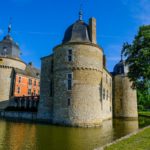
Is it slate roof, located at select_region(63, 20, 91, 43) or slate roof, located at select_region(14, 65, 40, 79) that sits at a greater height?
slate roof, located at select_region(63, 20, 91, 43)

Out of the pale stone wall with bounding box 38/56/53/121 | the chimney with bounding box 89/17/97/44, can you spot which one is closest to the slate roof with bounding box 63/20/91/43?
the chimney with bounding box 89/17/97/44

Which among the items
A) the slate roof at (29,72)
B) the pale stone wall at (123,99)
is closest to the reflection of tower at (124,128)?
the pale stone wall at (123,99)

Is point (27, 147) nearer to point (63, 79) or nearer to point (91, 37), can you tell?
point (63, 79)

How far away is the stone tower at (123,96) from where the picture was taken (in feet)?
117

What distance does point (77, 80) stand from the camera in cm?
2192

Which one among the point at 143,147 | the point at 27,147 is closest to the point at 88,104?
the point at 27,147

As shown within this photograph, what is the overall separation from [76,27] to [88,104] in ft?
30.4

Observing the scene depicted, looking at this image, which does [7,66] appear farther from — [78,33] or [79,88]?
[79,88]

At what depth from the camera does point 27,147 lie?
10961mm

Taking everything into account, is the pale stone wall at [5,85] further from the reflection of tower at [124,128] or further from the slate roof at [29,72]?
the reflection of tower at [124,128]

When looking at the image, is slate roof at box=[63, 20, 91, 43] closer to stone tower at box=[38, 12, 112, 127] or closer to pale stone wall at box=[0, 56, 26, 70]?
stone tower at box=[38, 12, 112, 127]

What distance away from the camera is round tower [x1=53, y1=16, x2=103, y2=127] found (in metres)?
21.2

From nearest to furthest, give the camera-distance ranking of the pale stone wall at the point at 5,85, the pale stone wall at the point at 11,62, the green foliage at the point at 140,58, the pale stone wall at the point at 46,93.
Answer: the green foliage at the point at 140,58
the pale stone wall at the point at 46,93
the pale stone wall at the point at 5,85
the pale stone wall at the point at 11,62

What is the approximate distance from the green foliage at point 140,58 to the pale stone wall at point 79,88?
3.58m
